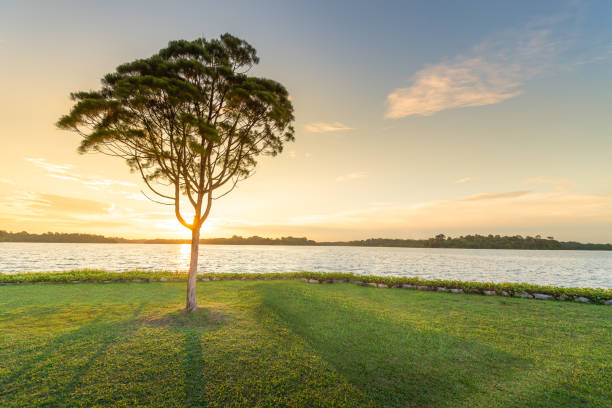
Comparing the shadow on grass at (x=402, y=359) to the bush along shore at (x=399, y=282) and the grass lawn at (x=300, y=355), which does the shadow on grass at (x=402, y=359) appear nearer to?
the grass lawn at (x=300, y=355)

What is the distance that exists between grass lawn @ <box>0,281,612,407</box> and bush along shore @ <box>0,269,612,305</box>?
1955mm

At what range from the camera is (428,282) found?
15.0 meters

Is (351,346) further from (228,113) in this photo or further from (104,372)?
(228,113)

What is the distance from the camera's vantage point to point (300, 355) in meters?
5.80

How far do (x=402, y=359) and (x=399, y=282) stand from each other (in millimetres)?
10314

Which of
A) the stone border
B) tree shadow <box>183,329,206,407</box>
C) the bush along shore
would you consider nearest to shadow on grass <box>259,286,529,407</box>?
tree shadow <box>183,329,206,407</box>

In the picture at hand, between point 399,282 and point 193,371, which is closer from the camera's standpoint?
point 193,371

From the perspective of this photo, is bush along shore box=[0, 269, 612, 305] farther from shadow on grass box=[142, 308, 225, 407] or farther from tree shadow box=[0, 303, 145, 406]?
shadow on grass box=[142, 308, 225, 407]

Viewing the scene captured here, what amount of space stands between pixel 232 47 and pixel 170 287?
527 inches

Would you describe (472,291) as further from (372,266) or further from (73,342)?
(372,266)

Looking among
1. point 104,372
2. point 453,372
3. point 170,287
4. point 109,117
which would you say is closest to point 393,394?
point 453,372

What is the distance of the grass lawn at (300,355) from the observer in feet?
14.5

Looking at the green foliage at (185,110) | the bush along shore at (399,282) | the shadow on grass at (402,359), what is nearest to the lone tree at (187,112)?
the green foliage at (185,110)

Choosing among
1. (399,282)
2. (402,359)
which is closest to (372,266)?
(399,282)
